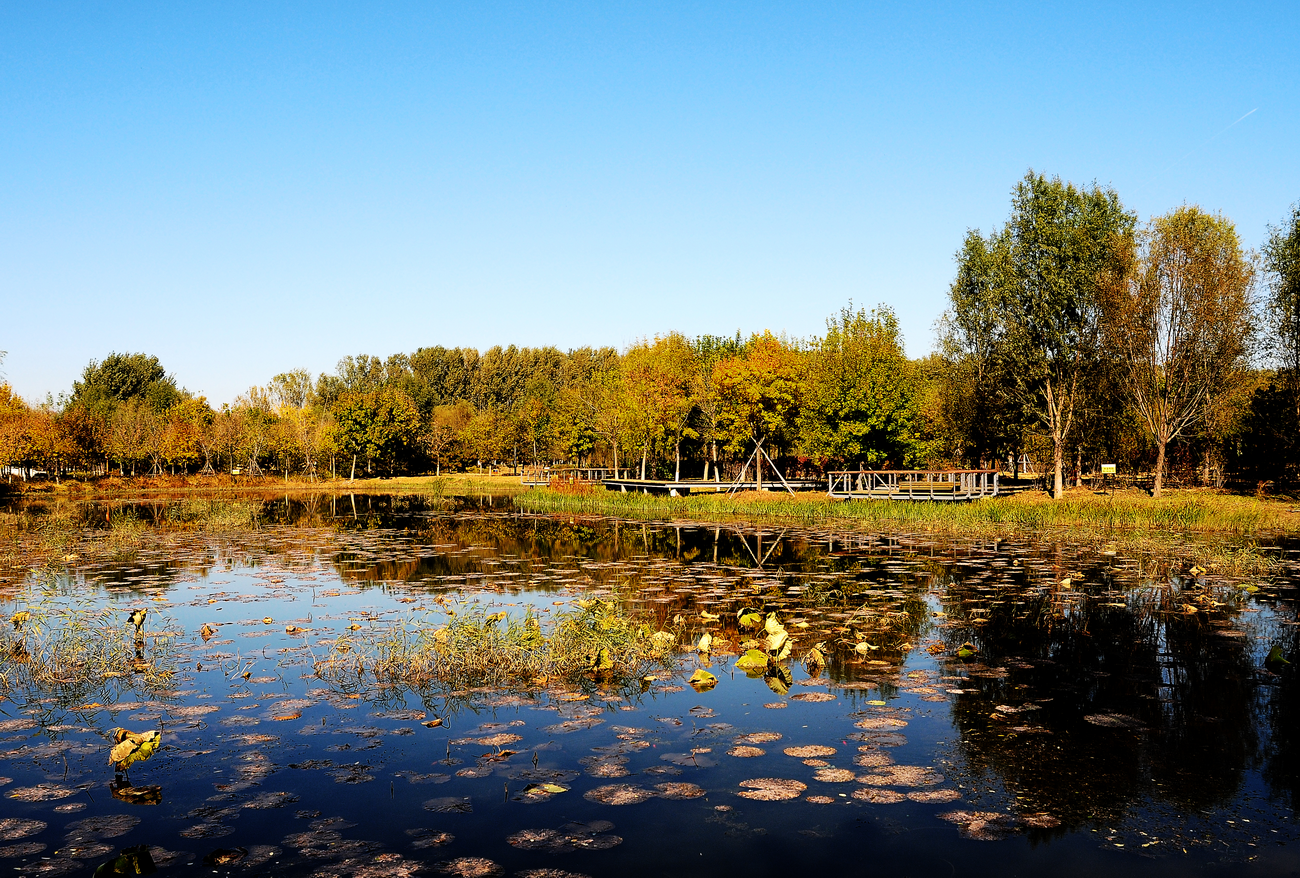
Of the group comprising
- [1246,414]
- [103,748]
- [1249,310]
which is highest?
[1249,310]

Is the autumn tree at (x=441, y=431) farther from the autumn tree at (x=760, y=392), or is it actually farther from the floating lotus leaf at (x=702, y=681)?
the floating lotus leaf at (x=702, y=681)

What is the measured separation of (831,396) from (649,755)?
43182 millimetres

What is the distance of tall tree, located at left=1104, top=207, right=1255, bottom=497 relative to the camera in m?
40.0

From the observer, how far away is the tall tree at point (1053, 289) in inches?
1804

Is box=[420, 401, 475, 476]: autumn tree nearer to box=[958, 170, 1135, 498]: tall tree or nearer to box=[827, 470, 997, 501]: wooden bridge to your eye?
box=[827, 470, 997, 501]: wooden bridge

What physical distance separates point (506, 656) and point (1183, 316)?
40311 millimetres

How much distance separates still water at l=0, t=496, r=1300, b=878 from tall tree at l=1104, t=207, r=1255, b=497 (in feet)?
84.2

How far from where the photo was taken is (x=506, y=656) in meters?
12.6

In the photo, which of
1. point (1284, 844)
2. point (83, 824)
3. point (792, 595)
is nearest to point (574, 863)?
point (83, 824)

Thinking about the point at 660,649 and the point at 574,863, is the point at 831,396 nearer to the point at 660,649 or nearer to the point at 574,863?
the point at 660,649

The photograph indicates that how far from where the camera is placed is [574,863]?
22.1 ft

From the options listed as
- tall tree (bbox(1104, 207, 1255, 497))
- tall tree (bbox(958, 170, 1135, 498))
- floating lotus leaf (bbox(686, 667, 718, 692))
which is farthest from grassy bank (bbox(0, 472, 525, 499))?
floating lotus leaf (bbox(686, 667, 718, 692))

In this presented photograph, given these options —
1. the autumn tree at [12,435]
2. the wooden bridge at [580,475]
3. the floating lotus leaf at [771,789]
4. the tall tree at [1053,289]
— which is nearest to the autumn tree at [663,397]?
the wooden bridge at [580,475]

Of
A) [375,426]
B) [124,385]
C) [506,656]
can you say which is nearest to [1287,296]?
[506,656]
